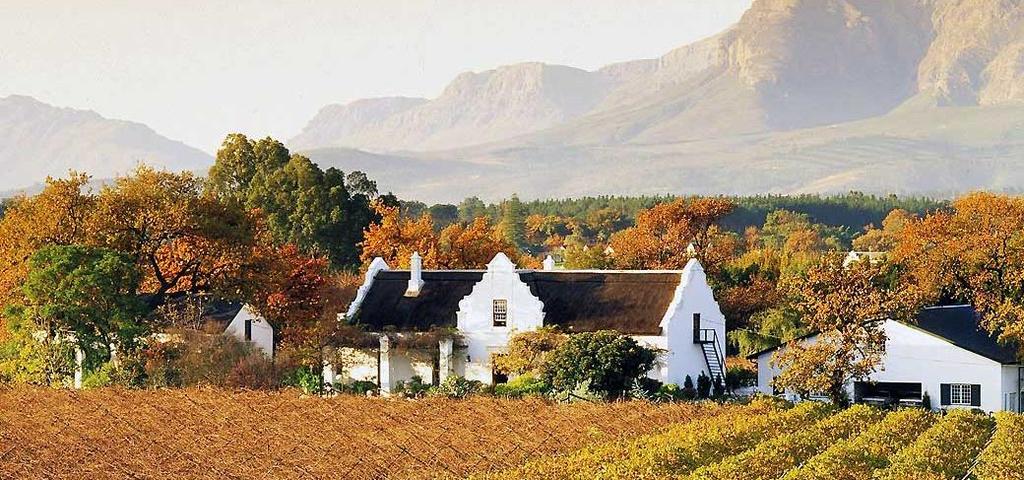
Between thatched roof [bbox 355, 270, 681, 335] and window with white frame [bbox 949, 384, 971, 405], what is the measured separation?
9.71 metres

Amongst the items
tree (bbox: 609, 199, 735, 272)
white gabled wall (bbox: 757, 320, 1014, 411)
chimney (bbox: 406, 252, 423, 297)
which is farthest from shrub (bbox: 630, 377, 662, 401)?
tree (bbox: 609, 199, 735, 272)

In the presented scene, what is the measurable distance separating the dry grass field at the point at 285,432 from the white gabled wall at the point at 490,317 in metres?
8.25

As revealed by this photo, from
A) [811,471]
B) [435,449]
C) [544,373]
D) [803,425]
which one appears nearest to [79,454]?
[435,449]

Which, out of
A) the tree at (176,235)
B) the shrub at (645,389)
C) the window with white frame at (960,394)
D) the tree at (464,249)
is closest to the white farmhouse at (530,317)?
the shrub at (645,389)

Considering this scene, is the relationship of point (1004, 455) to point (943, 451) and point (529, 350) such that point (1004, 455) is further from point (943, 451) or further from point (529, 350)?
point (529, 350)

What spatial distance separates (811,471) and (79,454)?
1400 cm

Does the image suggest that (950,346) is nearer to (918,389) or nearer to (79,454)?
(918,389)

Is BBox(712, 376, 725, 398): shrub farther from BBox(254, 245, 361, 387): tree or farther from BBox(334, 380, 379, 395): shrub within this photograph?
BBox(254, 245, 361, 387): tree

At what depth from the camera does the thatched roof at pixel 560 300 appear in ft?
174

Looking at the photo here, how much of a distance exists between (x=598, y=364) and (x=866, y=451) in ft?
54.5

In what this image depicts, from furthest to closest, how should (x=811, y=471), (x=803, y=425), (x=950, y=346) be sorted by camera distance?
(x=950, y=346)
(x=803, y=425)
(x=811, y=471)

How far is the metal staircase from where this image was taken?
5375 cm

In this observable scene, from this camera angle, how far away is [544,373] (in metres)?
49.0

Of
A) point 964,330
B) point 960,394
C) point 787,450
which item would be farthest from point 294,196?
point 787,450
